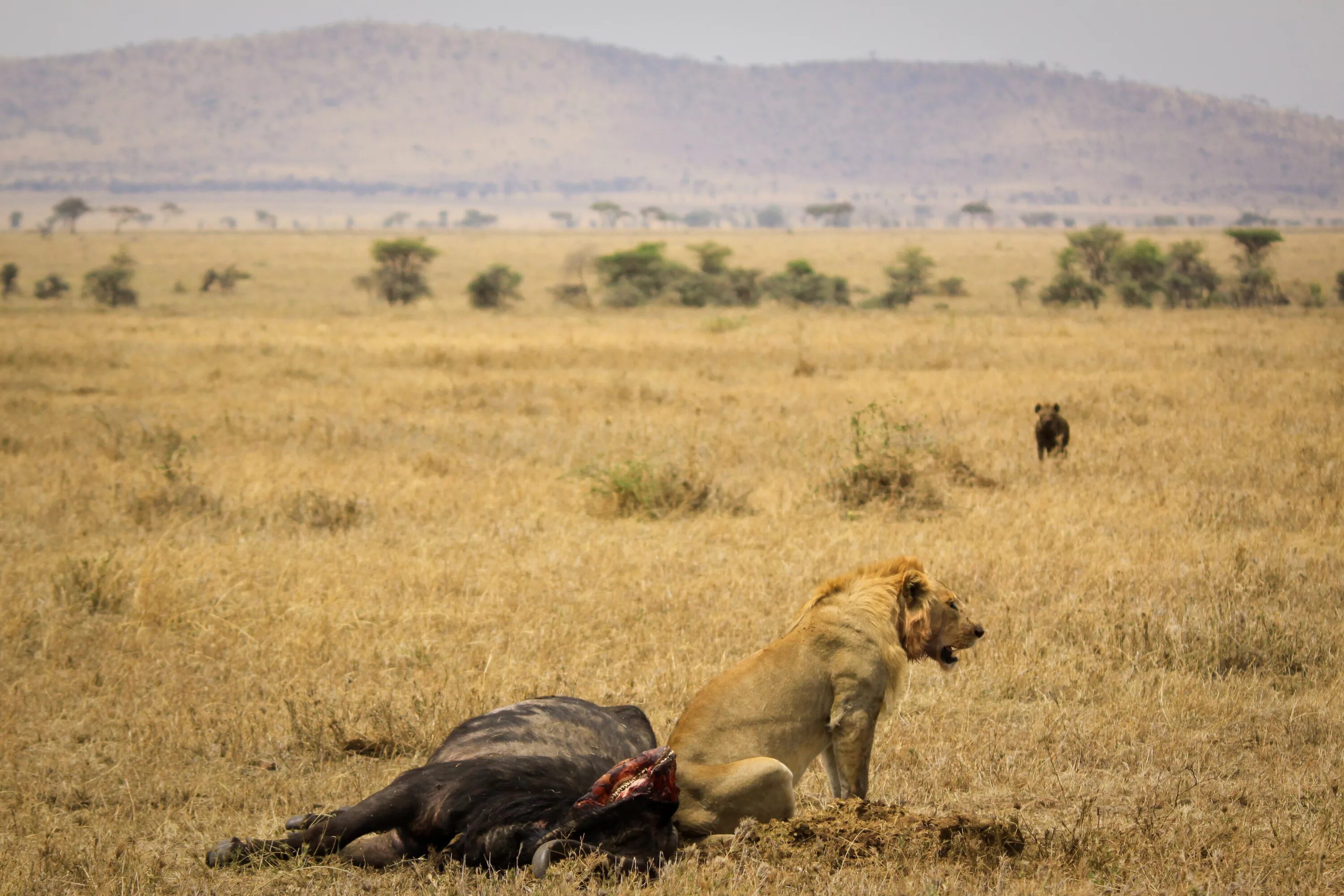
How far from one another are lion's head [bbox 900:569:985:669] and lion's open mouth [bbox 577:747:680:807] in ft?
4.18

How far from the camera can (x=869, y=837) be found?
155 inches

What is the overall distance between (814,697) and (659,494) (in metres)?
5.90

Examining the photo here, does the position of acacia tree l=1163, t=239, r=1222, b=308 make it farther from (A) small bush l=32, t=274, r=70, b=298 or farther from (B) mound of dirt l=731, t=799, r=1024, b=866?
(A) small bush l=32, t=274, r=70, b=298

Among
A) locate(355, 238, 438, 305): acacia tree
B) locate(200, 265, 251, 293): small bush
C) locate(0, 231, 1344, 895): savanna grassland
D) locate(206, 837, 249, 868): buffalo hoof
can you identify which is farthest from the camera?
locate(200, 265, 251, 293): small bush

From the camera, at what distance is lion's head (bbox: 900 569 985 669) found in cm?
447

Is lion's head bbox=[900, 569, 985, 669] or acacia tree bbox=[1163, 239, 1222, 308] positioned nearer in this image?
lion's head bbox=[900, 569, 985, 669]

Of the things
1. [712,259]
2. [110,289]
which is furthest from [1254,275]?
[110,289]

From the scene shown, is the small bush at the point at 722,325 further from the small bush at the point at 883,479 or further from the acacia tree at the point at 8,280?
the acacia tree at the point at 8,280

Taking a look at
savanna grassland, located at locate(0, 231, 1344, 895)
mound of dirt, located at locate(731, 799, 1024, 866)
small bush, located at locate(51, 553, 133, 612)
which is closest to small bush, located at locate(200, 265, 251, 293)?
savanna grassland, located at locate(0, 231, 1344, 895)

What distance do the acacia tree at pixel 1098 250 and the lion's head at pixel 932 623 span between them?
133ft

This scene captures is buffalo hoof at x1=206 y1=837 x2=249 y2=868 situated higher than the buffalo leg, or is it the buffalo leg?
the buffalo leg

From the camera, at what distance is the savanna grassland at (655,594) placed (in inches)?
173

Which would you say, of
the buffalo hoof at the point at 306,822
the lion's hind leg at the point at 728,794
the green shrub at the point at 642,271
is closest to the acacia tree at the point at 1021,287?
the green shrub at the point at 642,271

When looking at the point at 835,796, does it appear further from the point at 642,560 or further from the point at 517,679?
the point at 642,560
